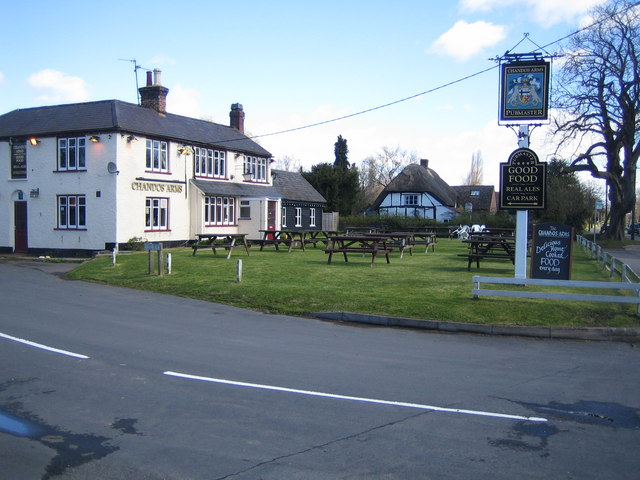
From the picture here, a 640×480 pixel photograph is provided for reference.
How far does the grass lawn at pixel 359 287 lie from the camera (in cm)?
1166

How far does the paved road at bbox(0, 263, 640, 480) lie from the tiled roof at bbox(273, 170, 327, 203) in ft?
118

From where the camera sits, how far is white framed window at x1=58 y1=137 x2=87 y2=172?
2883 centimetres

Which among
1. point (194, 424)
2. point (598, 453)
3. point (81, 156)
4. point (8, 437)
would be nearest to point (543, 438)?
point (598, 453)

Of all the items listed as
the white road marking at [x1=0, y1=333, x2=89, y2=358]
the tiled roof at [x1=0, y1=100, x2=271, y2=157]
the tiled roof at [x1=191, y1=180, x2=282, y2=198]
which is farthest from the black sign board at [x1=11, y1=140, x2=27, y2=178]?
the white road marking at [x1=0, y1=333, x2=89, y2=358]

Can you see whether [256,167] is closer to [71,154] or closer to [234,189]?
[234,189]

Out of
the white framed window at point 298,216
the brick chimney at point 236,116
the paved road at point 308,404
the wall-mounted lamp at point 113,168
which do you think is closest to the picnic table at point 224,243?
the wall-mounted lamp at point 113,168

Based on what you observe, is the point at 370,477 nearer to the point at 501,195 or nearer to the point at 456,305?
the point at 456,305

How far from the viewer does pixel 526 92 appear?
14914 millimetres

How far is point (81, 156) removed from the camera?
28859 millimetres

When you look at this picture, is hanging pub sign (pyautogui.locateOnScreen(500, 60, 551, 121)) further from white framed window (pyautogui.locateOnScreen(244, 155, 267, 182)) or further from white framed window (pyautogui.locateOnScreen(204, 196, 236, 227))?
white framed window (pyautogui.locateOnScreen(244, 155, 267, 182))

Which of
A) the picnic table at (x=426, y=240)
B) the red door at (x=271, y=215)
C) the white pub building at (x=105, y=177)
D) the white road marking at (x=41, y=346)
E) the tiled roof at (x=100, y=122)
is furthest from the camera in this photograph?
the red door at (x=271, y=215)

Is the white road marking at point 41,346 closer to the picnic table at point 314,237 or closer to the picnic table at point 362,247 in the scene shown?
the picnic table at point 362,247

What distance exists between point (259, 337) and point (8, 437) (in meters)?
5.21

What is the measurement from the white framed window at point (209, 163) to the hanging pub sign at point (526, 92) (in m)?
22.1
